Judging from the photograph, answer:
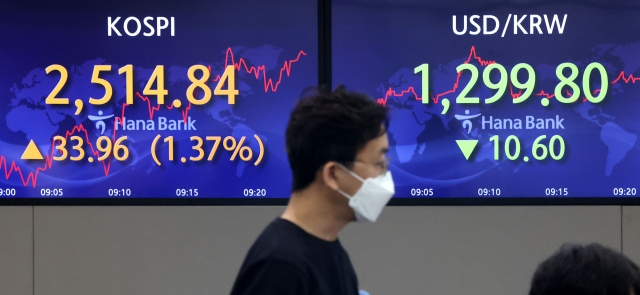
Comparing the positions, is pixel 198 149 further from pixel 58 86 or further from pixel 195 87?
pixel 58 86

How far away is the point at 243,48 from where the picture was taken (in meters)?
3.82

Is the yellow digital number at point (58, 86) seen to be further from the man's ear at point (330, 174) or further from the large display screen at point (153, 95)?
the man's ear at point (330, 174)

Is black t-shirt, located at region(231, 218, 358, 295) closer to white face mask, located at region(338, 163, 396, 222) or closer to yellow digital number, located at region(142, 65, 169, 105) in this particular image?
white face mask, located at region(338, 163, 396, 222)

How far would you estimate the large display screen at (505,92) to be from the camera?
3.76 metres

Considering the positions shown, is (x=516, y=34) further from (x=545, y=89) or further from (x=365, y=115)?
(x=365, y=115)

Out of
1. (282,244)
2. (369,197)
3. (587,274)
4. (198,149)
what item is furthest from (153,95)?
(587,274)

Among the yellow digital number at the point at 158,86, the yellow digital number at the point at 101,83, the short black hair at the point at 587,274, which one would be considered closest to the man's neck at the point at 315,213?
the short black hair at the point at 587,274

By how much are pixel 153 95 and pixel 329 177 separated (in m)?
2.43

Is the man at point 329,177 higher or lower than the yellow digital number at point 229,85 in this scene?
lower

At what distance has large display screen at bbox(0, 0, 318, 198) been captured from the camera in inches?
150

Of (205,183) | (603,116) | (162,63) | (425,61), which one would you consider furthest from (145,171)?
(603,116)

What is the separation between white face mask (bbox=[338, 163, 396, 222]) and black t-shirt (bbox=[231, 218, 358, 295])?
0.10 m

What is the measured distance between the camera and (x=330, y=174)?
5.20 ft

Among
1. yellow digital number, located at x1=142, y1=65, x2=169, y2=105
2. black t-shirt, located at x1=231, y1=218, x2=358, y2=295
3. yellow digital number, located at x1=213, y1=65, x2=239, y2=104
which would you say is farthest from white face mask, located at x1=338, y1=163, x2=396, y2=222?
yellow digital number, located at x1=142, y1=65, x2=169, y2=105
